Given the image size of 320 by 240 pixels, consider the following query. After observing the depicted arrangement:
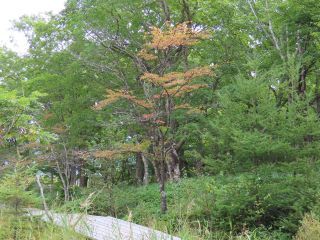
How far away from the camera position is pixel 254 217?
23.9 ft

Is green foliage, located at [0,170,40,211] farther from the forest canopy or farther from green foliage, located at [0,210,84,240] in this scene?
green foliage, located at [0,210,84,240]

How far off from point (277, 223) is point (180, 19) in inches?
348

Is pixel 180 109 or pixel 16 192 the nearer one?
pixel 16 192

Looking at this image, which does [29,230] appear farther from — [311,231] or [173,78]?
[173,78]

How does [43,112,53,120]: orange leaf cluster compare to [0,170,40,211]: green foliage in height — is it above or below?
above

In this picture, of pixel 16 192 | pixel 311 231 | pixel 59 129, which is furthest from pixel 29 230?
pixel 59 129

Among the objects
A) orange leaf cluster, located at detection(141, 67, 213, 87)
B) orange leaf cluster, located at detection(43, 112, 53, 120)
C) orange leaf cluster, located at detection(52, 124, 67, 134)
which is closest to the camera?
orange leaf cluster, located at detection(141, 67, 213, 87)

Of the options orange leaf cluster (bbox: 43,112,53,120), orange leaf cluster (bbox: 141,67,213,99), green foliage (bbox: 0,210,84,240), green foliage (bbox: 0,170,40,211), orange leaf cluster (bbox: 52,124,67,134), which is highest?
orange leaf cluster (bbox: 43,112,53,120)

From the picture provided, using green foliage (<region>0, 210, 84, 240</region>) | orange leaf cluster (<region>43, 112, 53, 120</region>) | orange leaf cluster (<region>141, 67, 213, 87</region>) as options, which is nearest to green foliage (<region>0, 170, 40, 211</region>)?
green foliage (<region>0, 210, 84, 240</region>)

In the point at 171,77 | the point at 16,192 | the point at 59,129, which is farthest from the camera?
the point at 59,129

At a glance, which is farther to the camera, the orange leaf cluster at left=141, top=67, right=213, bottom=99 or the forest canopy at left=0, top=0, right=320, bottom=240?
the orange leaf cluster at left=141, top=67, right=213, bottom=99

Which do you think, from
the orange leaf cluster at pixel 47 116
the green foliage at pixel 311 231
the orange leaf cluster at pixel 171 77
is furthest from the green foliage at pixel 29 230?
the orange leaf cluster at pixel 47 116

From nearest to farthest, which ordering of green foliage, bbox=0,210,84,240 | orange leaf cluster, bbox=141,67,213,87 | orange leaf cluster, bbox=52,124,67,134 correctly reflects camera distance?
1. green foliage, bbox=0,210,84,240
2. orange leaf cluster, bbox=141,67,213,87
3. orange leaf cluster, bbox=52,124,67,134

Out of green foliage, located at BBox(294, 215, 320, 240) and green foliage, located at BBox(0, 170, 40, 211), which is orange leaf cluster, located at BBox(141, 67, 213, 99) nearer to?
green foliage, located at BBox(0, 170, 40, 211)
